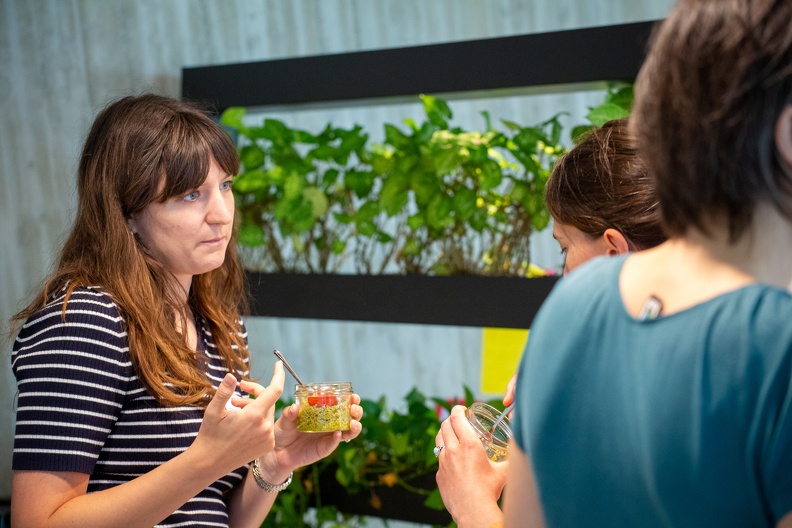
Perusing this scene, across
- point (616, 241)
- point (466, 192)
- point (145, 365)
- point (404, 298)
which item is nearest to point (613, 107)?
point (466, 192)

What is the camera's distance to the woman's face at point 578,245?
3.78ft

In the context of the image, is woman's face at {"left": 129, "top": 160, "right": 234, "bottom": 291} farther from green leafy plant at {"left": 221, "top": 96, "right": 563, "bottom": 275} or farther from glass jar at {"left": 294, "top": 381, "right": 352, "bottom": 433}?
green leafy plant at {"left": 221, "top": 96, "right": 563, "bottom": 275}

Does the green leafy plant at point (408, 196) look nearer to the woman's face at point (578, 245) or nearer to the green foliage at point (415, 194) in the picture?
the green foliage at point (415, 194)

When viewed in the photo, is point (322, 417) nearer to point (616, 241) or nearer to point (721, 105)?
point (616, 241)

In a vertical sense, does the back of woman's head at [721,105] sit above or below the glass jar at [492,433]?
above

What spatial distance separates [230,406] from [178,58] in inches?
82.9

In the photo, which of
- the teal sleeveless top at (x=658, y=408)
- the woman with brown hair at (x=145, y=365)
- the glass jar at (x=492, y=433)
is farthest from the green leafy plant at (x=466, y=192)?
the teal sleeveless top at (x=658, y=408)

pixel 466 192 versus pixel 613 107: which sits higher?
pixel 613 107

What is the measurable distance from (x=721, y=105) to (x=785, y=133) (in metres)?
0.05

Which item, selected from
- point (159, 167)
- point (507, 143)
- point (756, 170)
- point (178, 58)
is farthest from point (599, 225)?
point (178, 58)

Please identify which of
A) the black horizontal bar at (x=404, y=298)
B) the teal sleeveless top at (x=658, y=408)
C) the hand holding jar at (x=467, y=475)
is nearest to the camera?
the teal sleeveless top at (x=658, y=408)

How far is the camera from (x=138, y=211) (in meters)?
1.44

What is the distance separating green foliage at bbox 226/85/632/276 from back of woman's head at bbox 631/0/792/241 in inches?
48.8

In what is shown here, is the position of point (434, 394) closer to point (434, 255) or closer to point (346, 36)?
point (434, 255)
